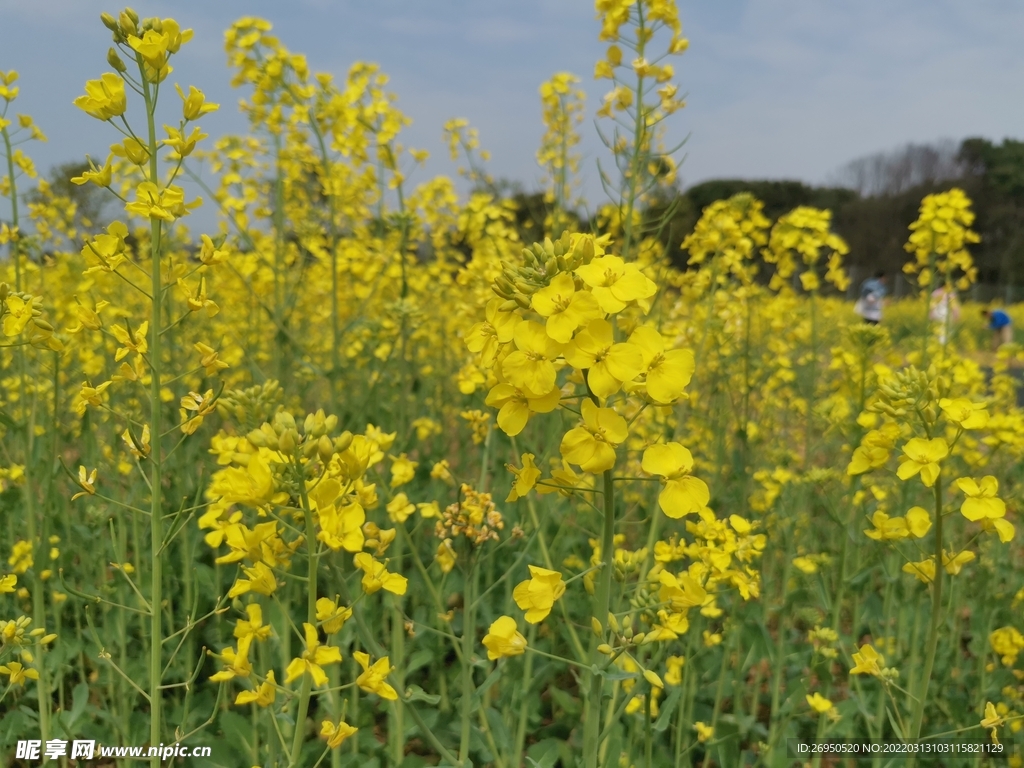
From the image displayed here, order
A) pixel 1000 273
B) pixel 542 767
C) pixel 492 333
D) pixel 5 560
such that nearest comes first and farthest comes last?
pixel 492 333, pixel 542 767, pixel 5 560, pixel 1000 273

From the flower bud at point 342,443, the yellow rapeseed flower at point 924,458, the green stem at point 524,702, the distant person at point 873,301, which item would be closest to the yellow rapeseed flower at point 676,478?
the flower bud at point 342,443

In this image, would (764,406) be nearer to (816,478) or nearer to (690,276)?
(690,276)

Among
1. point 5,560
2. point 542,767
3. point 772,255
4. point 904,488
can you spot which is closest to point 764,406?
point 772,255

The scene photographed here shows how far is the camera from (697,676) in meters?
3.01

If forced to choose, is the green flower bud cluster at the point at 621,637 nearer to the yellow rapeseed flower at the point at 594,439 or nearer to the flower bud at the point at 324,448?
the yellow rapeseed flower at the point at 594,439

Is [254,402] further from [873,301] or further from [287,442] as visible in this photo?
[873,301]

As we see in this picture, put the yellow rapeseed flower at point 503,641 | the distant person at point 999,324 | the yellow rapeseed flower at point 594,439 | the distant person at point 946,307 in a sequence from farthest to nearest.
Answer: the distant person at point 999,324 < the distant person at point 946,307 < the yellow rapeseed flower at point 503,641 < the yellow rapeseed flower at point 594,439

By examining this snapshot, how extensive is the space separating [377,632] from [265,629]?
1817 mm

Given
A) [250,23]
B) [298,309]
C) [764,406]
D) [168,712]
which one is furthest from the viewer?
[298,309]

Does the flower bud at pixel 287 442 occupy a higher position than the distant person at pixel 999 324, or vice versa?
the distant person at pixel 999 324

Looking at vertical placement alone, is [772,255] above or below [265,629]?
above

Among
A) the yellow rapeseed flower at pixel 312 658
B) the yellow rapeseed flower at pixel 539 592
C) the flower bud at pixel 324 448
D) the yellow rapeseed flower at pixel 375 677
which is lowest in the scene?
the yellow rapeseed flower at pixel 375 677

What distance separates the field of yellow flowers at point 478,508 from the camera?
140 cm

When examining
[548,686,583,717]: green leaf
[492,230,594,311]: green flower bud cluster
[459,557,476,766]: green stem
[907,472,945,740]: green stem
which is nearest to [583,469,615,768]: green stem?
[492,230,594,311]: green flower bud cluster
